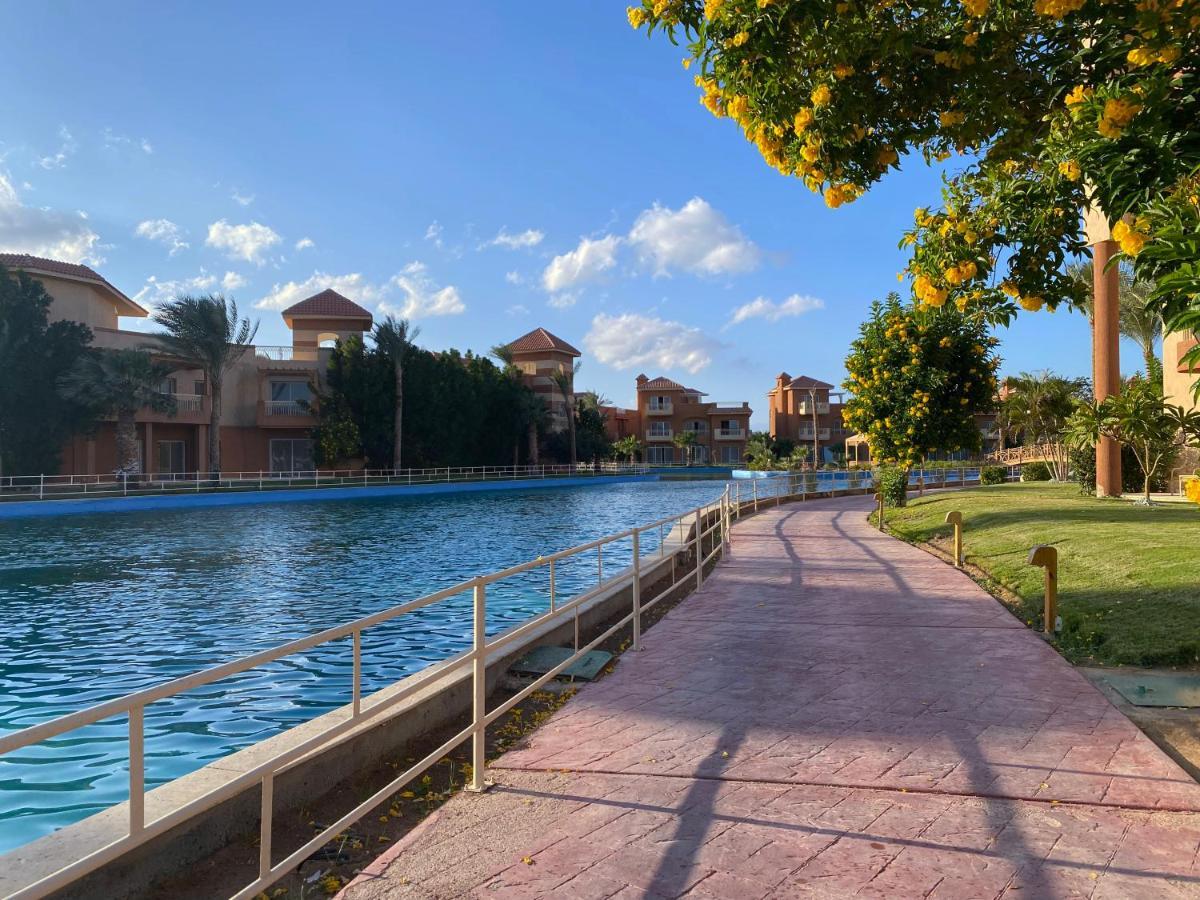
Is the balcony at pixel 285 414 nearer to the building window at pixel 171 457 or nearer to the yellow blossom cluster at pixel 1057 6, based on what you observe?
the building window at pixel 171 457

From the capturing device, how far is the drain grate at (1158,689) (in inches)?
235

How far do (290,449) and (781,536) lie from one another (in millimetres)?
36299

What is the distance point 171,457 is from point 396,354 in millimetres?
12713

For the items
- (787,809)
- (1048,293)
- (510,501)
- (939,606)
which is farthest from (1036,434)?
(787,809)

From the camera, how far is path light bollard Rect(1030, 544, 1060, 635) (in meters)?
8.12

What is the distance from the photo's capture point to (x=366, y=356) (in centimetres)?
4791

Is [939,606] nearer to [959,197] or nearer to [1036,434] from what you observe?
[959,197]

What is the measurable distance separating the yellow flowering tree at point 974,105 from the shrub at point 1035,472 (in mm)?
36842

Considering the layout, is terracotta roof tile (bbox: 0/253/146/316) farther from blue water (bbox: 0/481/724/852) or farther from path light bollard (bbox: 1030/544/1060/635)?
path light bollard (bbox: 1030/544/1060/635)

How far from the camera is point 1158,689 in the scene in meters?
6.28

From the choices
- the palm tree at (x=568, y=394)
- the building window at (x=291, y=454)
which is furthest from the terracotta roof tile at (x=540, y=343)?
the building window at (x=291, y=454)

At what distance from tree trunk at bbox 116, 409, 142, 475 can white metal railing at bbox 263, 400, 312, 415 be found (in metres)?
8.84

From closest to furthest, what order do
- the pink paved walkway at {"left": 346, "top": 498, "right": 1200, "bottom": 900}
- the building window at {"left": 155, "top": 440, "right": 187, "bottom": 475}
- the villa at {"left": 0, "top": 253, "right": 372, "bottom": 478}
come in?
the pink paved walkway at {"left": 346, "top": 498, "right": 1200, "bottom": 900}
the villa at {"left": 0, "top": 253, "right": 372, "bottom": 478}
the building window at {"left": 155, "top": 440, "right": 187, "bottom": 475}

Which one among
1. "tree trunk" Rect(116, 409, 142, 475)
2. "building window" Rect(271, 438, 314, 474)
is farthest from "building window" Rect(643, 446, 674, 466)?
"tree trunk" Rect(116, 409, 142, 475)
